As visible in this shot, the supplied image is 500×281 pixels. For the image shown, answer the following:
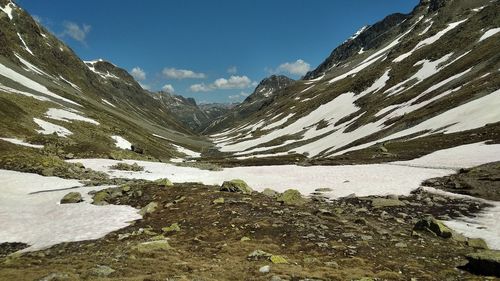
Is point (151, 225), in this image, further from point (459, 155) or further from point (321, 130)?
point (321, 130)

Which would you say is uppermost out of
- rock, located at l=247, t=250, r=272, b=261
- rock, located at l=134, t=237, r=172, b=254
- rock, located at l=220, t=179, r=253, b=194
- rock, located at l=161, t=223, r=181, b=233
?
rock, located at l=220, t=179, r=253, b=194

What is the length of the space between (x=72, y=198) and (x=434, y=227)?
2296 centimetres

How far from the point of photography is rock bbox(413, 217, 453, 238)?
1997 centimetres

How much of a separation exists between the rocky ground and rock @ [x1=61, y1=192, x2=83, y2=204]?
149cm

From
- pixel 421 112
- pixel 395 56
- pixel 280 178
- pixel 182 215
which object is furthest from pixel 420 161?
pixel 395 56

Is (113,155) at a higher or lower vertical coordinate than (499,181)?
higher

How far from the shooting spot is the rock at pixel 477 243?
61.7 ft

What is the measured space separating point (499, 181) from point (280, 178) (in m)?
19.1

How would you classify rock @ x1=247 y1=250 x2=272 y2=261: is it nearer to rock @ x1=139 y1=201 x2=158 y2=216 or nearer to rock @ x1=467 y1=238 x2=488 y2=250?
rock @ x1=467 y1=238 x2=488 y2=250

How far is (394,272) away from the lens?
1520 cm

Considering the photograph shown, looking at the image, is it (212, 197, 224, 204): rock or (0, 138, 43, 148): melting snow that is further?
(0, 138, 43, 148): melting snow

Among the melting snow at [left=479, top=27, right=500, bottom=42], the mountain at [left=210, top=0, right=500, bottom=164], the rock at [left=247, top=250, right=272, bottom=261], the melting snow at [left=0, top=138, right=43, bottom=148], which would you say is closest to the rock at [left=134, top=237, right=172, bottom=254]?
the rock at [left=247, top=250, right=272, bottom=261]

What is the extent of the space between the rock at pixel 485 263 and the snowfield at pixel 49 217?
1740cm

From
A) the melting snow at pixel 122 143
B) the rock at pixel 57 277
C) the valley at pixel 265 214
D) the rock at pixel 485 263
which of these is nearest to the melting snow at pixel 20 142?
the valley at pixel 265 214
